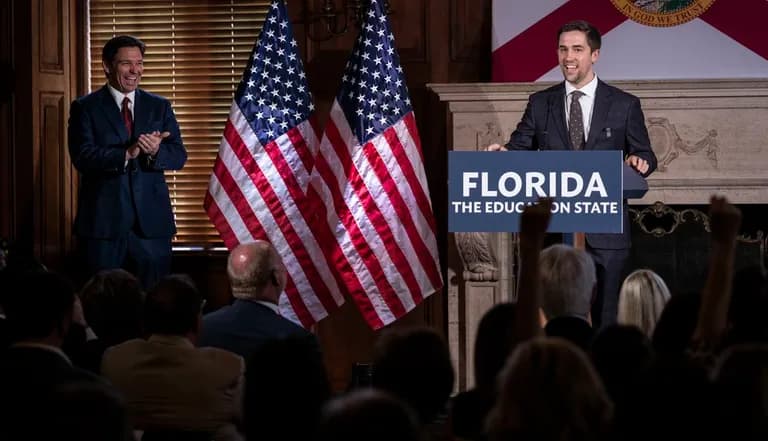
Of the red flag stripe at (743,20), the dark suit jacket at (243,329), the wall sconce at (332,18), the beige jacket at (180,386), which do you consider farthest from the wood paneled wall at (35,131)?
the beige jacket at (180,386)

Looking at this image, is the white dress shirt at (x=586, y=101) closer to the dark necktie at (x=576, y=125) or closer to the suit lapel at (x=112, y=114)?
the dark necktie at (x=576, y=125)

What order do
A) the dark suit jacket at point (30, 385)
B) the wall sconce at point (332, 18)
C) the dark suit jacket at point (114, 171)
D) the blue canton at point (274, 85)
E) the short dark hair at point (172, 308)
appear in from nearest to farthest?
the dark suit jacket at point (30, 385) → the short dark hair at point (172, 308) → the dark suit jacket at point (114, 171) → the blue canton at point (274, 85) → the wall sconce at point (332, 18)

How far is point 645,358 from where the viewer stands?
113 inches

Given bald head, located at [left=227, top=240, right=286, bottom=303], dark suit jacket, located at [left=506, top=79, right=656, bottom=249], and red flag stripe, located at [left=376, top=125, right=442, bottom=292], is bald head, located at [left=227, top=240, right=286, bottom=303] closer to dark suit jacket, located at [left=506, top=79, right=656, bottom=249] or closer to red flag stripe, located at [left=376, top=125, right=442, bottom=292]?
dark suit jacket, located at [left=506, top=79, right=656, bottom=249]

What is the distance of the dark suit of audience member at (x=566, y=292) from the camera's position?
11.6 ft

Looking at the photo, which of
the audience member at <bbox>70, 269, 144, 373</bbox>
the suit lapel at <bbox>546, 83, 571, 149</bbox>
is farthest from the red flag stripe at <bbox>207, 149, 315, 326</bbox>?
the audience member at <bbox>70, 269, 144, 373</bbox>

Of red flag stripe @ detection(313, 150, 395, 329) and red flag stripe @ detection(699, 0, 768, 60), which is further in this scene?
red flag stripe @ detection(699, 0, 768, 60)

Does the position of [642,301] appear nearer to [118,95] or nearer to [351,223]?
[351,223]

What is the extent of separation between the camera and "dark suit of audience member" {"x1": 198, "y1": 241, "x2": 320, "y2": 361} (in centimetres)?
400

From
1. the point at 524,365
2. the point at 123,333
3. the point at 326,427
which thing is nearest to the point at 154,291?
the point at 123,333

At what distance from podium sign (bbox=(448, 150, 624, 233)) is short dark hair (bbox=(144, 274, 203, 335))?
123 centimetres

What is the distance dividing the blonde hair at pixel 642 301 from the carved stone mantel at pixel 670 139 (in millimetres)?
2637

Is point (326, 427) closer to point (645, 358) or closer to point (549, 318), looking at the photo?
point (645, 358)

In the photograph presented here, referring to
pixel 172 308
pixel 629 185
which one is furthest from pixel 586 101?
pixel 172 308
